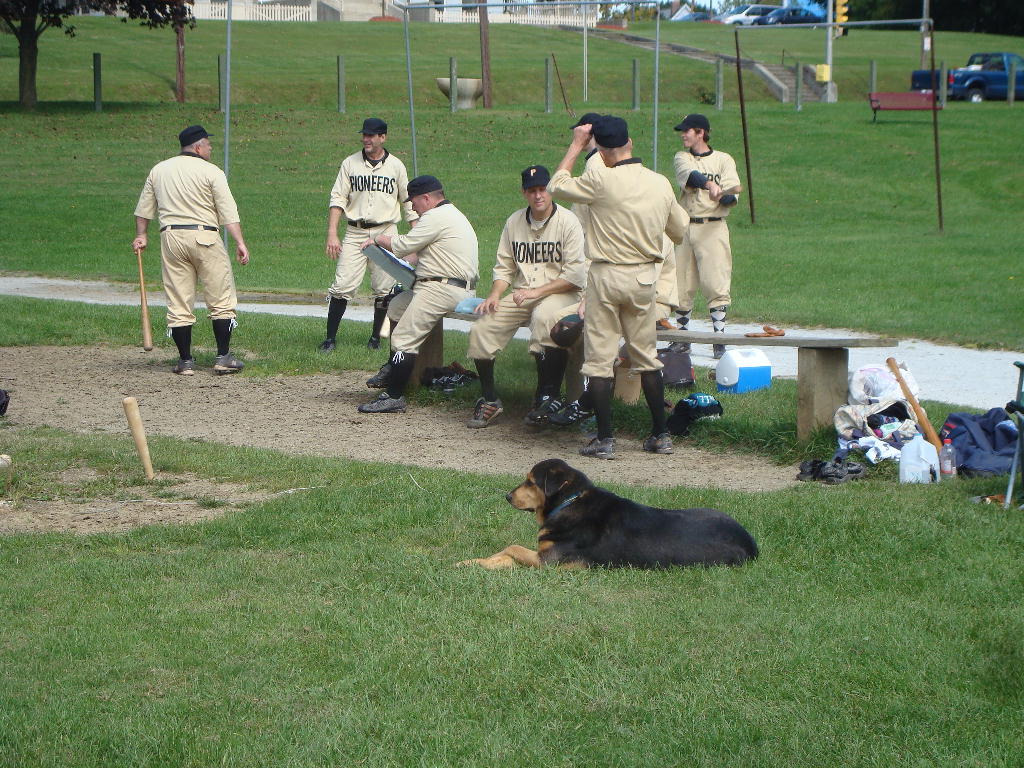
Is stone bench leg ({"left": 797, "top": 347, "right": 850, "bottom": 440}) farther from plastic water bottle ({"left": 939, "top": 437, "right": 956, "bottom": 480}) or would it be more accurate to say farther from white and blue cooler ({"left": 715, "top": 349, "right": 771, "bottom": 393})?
white and blue cooler ({"left": 715, "top": 349, "right": 771, "bottom": 393})

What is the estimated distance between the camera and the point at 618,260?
7.94 metres

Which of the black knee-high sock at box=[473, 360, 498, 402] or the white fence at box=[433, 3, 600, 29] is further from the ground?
the white fence at box=[433, 3, 600, 29]

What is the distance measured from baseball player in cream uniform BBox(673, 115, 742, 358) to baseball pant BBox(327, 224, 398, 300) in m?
2.70

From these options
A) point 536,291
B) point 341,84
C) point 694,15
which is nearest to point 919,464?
point 536,291

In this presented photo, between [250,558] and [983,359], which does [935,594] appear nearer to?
[250,558]

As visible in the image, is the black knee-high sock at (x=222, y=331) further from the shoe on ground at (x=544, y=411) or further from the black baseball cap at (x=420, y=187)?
the shoe on ground at (x=544, y=411)

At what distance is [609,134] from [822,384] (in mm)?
2073

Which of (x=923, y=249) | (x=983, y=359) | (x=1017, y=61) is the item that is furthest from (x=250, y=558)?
(x=1017, y=61)

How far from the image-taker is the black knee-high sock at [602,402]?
8102mm

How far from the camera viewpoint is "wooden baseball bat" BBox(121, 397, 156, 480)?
7172 mm

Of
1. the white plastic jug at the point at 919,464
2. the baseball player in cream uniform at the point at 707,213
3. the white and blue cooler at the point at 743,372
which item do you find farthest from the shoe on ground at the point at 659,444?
the baseball player in cream uniform at the point at 707,213

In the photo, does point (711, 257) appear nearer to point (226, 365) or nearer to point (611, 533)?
point (226, 365)

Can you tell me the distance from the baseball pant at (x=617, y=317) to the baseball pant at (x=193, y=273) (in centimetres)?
399

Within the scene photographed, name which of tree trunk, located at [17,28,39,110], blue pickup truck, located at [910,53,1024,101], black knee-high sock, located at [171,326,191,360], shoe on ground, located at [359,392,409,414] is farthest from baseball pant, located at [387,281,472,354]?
blue pickup truck, located at [910,53,1024,101]
